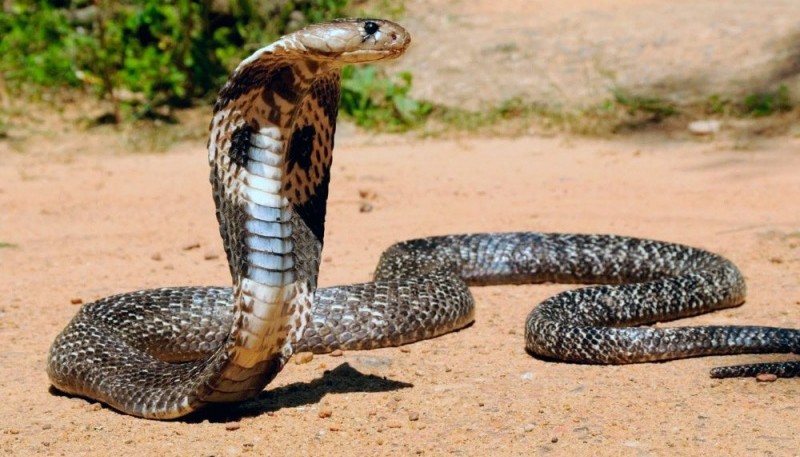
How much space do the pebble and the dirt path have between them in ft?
1.12

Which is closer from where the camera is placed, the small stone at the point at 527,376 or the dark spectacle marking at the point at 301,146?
the dark spectacle marking at the point at 301,146

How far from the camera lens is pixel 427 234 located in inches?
348

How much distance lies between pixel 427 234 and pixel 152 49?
6.13 metres

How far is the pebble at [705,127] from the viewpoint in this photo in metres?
11.4

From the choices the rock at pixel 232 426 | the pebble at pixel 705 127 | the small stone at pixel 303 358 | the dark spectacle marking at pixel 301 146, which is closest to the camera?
the dark spectacle marking at pixel 301 146

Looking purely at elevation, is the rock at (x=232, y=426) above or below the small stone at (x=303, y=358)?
above

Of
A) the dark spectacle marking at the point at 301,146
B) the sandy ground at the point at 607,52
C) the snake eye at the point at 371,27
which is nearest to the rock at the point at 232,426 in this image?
the dark spectacle marking at the point at 301,146

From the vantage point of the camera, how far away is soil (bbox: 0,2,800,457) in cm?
472

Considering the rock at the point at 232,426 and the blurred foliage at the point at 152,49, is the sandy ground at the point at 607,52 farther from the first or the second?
the rock at the point at 232,426

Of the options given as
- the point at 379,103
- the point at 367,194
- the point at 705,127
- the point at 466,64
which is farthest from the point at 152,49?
the point at 705,127

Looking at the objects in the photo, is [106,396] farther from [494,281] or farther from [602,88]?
[602,88]

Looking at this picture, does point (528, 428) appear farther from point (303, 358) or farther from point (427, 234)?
point (427, 234)

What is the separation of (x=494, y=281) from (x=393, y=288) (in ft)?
4.97

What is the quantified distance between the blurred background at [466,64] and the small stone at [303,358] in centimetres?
637
